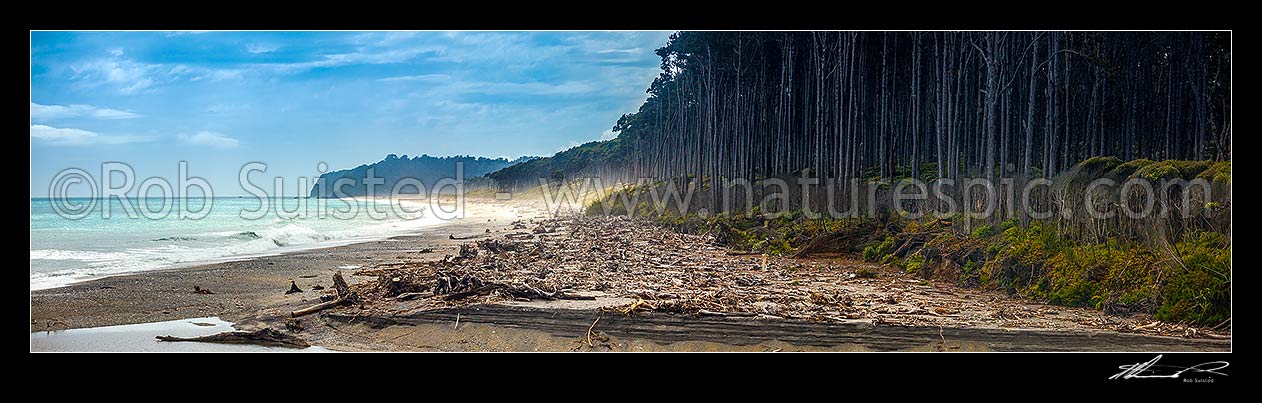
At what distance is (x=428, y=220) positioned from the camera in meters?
21.6

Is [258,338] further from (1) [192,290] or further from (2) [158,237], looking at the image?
(2) [158,237]

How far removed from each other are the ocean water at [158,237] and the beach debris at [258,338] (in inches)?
54.2

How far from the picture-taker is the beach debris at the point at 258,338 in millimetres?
5066

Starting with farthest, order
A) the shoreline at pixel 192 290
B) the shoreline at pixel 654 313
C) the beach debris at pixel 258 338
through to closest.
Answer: the shoreline at pixel 192 290
the beach debris at pixel 258 338
the shoreline at pixel 654 313

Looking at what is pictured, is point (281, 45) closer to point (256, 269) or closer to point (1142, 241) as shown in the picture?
point (256, 269)

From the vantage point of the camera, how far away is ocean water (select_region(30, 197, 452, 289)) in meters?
7.35

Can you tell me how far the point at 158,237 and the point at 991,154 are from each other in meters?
12.8

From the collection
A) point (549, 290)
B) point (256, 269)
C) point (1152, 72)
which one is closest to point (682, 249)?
point (549, 290)

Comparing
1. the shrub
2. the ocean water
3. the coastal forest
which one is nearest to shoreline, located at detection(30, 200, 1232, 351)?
the shrub

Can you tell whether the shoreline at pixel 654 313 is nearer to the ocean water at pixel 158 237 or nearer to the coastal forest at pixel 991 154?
the coastal forest at pixel 991 154

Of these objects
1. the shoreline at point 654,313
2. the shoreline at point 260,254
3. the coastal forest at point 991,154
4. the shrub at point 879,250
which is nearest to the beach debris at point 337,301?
the shoreline at point 654,313
